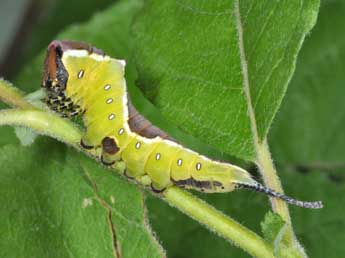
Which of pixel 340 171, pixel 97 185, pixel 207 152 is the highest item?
pixel 97 185

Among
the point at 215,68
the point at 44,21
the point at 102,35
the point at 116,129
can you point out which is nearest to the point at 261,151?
the point at 215,68

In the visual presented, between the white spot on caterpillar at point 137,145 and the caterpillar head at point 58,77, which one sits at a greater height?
the caterpillar head at point 58,77

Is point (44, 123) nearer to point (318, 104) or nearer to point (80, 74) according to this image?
point (80, 74)

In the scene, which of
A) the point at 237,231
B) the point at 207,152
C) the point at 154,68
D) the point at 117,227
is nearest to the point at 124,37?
the point at 207,152

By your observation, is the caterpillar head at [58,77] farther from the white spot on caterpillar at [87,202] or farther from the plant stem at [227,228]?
the plant stem at [227,228]

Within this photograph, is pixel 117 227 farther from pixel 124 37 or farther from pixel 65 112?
pixel 124 37

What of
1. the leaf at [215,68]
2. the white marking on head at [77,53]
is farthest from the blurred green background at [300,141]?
the white marking on head at [77,53]

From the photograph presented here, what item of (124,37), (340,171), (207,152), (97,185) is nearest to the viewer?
(97,185)
